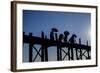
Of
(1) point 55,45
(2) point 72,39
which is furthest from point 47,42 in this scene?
(2) point 72,39

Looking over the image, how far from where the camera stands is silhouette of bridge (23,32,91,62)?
5.12 ft

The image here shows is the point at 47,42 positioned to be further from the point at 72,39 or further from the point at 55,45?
the point at 72,39

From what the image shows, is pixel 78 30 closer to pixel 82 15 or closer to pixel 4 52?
pixel 82 15

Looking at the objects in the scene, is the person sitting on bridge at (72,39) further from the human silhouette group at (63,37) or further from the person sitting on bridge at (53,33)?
the person sitting on bridge at (53,33)

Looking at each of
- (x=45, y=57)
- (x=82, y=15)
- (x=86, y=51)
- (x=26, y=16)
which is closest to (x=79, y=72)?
(x=86, y=51)

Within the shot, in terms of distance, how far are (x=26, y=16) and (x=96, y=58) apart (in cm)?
65

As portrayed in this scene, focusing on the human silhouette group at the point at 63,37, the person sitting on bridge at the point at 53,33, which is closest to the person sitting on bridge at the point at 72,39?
the human silhouette group at the point at 63,37

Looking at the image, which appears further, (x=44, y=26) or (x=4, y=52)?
(x=44, y=26)

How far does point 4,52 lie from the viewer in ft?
4.84

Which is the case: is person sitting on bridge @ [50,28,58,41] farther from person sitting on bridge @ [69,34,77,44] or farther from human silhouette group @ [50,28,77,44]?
person sitting on bridge @ [69,34,77,44]

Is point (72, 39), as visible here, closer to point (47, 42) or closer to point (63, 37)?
point (63, 37)

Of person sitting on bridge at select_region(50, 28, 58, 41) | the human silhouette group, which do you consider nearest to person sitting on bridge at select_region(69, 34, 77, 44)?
the human silhouette group

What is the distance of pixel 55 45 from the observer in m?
1.63

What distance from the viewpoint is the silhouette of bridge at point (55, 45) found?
5.12 feet
